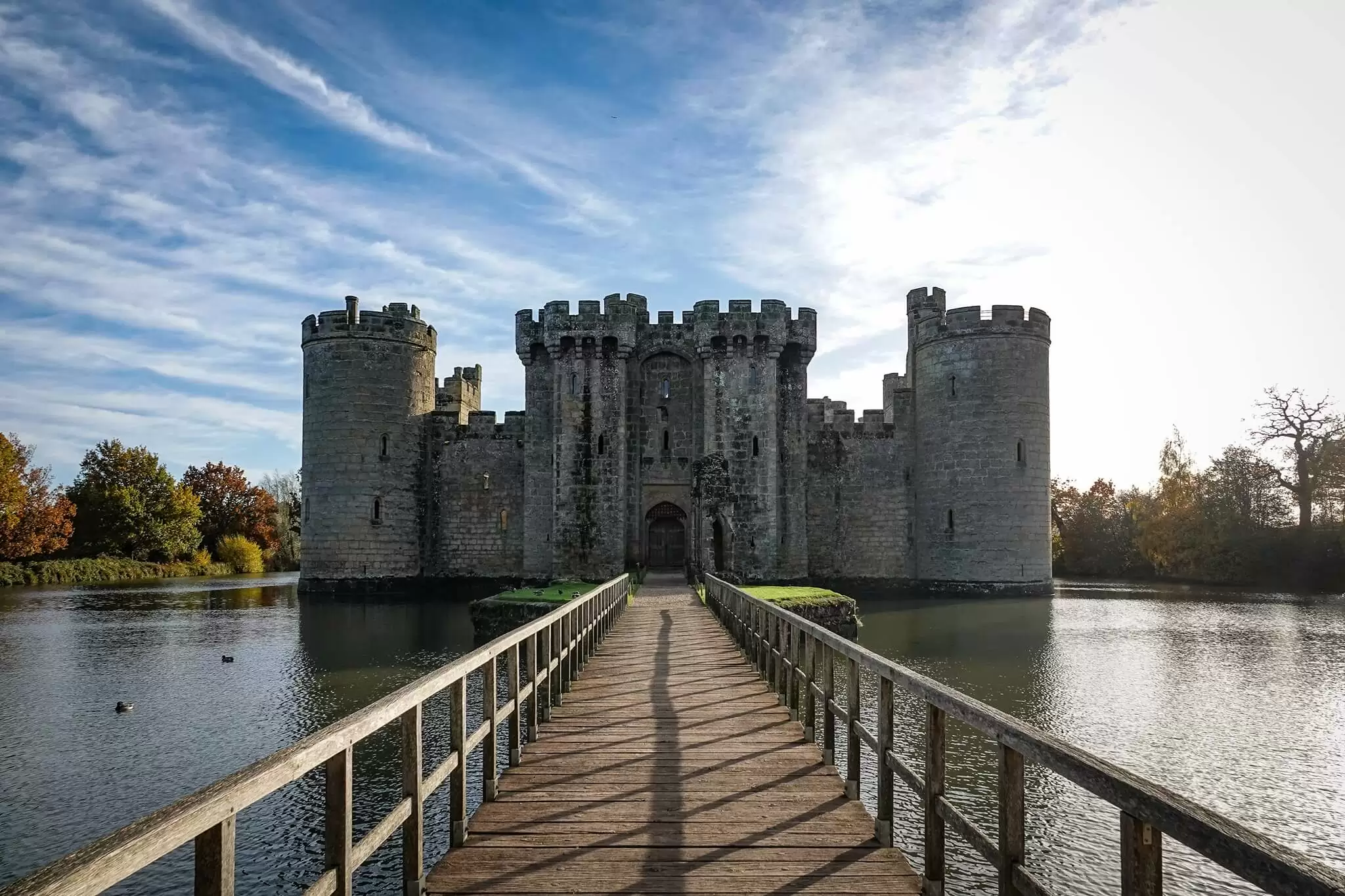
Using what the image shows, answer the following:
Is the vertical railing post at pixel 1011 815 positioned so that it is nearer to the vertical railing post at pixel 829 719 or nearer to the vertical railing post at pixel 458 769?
the vertical railing post at pixel 458 769

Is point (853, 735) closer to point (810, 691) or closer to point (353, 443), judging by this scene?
point (810, 691)

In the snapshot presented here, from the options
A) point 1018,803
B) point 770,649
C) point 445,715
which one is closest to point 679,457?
point 445,715

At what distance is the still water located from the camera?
320 inches

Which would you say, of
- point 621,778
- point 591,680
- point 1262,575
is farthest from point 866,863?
point 1262,575

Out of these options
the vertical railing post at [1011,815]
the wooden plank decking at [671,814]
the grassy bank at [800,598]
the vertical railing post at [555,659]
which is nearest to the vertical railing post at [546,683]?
the vertical railing post at [555,659]

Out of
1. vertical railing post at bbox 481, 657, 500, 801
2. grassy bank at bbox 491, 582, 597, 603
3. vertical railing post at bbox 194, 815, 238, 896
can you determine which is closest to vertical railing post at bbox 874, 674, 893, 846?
vertical railing post at bbox 481, 657, 500, 801

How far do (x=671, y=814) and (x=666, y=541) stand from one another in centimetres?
2959

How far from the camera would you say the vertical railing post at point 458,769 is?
507cm

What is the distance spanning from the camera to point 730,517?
31.3m

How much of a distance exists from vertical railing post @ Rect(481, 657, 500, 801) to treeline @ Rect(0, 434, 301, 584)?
47.8 meters

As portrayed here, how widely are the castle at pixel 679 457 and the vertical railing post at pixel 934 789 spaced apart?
2603 cm

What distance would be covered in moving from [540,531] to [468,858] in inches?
1144

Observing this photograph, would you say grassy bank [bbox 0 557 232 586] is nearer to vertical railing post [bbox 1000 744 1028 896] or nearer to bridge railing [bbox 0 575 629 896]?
bridge railing [bbox 0 575 629 896]

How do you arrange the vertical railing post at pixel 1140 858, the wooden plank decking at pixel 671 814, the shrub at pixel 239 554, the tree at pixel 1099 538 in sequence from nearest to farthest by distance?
the vertical railing post at pixel 1140 858 < the wooden plank decking at pixel 671 814 < the tree at pixel 1099 538 < the shrub at pixel 239 554
